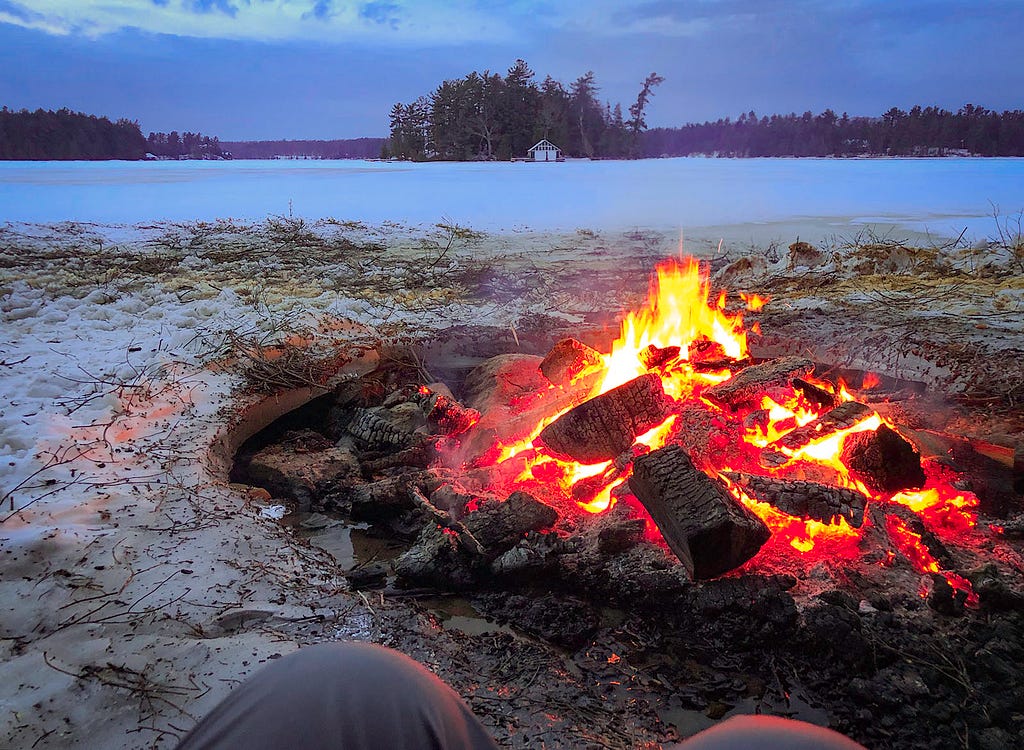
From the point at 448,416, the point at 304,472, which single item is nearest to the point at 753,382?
the point at 448,416

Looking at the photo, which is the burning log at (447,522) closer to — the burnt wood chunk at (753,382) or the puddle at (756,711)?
the puddle at (756,711)

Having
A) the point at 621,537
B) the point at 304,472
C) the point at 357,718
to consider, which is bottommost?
the point at 304,472

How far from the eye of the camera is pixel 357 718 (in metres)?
1.04

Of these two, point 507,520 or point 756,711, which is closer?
point 756,711

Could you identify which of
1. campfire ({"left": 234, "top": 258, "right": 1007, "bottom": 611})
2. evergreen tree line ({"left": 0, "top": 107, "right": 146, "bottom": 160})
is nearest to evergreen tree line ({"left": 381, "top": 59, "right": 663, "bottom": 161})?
evergreen tree line ({"left": 0, "top": 107, "right": 146, "bottom": 160})

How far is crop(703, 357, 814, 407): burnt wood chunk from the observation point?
402cm

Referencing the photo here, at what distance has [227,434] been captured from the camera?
4.46 meters

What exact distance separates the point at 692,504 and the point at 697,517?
77mm

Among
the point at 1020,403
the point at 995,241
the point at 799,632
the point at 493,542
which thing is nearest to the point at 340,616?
the point at 493,542

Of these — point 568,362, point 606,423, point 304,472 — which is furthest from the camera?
point 568,362

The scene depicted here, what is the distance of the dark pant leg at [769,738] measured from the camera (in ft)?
2.92

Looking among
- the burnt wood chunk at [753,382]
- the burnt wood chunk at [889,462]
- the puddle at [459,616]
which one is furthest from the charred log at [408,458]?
the burnt wood chunk at [889,462]

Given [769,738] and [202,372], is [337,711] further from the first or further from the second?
[202,372]

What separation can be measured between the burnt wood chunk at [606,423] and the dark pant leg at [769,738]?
300cm
